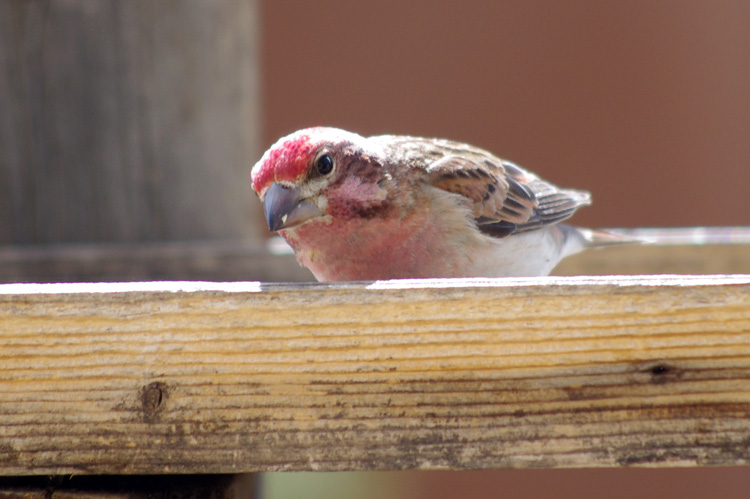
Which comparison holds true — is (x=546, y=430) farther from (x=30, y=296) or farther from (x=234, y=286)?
(x=30, y=296)

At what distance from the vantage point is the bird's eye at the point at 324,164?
290 centimetres

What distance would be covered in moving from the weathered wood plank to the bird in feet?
3.33

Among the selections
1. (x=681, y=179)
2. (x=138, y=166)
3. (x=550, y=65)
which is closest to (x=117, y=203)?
(x=138, y=166)

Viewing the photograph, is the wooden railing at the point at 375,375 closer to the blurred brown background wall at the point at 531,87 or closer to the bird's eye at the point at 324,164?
the bird's eye at the point at 324,164

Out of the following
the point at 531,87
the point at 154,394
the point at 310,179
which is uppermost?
the point at 531,87

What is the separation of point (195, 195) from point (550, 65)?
14.2ft

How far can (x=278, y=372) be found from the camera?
1799mm

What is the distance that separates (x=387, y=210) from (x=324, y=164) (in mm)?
309

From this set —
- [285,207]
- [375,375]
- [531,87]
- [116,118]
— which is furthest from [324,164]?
[531,87]

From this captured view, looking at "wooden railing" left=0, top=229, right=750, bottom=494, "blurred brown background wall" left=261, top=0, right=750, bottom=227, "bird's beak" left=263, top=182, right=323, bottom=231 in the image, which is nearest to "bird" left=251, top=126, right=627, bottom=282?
"bird's beak" left=263, top=182, right=323, bottom=231

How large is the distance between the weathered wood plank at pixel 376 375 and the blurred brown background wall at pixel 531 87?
18.7ft

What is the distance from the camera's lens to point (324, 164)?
2.93m

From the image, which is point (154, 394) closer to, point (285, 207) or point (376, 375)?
point (376, 375)

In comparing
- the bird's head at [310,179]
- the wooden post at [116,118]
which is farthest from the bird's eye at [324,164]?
the wooden post at [116,118]
